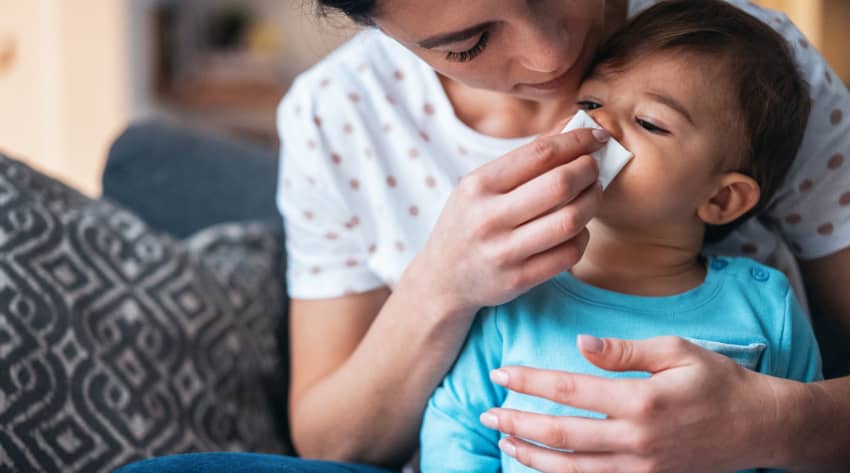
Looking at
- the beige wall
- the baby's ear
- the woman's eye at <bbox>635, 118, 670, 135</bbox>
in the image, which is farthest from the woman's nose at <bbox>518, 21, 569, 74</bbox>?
the beige wall

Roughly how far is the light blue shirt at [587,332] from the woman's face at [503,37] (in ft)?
0.74

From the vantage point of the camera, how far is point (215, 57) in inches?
175

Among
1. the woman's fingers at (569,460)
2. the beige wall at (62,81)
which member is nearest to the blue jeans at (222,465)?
the woman's fingers at (569,460)

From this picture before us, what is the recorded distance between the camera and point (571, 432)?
0.78 meters

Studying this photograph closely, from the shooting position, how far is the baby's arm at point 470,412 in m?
0.95

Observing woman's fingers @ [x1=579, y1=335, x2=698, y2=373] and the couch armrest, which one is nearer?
woman's fingers @ [x1=579, y1=335, x2=698, y2=373]

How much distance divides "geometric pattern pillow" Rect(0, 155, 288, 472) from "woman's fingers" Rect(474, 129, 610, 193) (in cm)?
59

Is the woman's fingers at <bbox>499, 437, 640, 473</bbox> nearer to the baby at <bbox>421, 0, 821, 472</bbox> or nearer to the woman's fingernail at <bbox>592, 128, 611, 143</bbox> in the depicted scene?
the baby at <bbox>421, 0, 821, 472</bbox>

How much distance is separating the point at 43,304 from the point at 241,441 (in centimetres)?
34

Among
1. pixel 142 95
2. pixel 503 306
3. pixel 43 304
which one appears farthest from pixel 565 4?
pixel 142 95

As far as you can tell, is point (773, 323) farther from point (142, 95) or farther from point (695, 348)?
point (142, 95)

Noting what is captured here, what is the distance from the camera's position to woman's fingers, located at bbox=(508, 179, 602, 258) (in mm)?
814

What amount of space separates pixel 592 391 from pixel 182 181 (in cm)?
108

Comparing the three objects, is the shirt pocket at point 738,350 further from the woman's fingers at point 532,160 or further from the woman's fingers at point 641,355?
the woman's fingers at point 532,160
